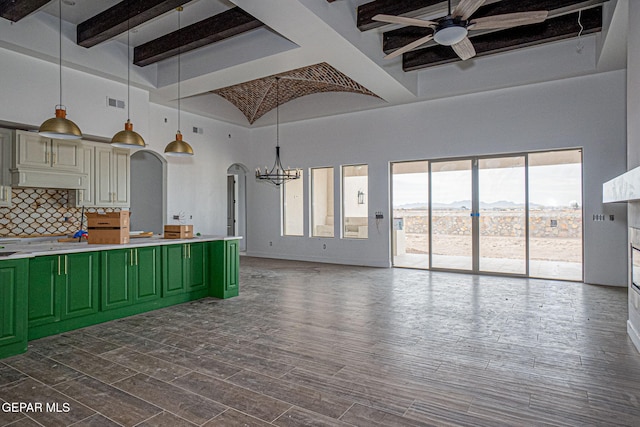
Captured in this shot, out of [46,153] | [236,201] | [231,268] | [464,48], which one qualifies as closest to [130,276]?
[231,268]

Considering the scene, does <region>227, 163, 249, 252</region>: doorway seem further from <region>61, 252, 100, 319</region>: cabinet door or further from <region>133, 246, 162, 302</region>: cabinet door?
<region>61, 252, 100, 319</region>: cabinet door

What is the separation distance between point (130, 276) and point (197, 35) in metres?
3.71

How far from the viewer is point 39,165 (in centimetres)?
584

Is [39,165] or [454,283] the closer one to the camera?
[39,165]

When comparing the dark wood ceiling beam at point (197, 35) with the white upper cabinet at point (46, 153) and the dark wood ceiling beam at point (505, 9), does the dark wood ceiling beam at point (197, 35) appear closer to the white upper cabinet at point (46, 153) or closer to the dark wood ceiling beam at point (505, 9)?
the white upper cabinet at point (46, 153)

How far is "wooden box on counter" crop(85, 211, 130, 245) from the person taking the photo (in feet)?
14.9

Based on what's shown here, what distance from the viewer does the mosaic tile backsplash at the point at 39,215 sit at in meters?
6.03

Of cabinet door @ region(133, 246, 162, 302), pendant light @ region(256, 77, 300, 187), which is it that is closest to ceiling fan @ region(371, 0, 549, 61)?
cabinet door @ region(133, 246, 162, 302)

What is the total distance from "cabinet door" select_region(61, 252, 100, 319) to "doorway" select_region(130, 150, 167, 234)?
4603 millimetres

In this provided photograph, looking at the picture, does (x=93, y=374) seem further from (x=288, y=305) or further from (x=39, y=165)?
(x=39, y=165)

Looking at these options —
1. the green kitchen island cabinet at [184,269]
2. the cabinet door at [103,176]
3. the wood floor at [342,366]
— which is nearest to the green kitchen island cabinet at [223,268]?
the green kitchen island cabinet at [184,269]

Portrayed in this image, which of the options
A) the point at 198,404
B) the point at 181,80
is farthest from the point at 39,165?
the point at 198,404

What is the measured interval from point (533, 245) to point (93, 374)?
7.08 meters

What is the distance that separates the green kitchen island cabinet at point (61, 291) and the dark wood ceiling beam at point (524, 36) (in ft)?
19.5
